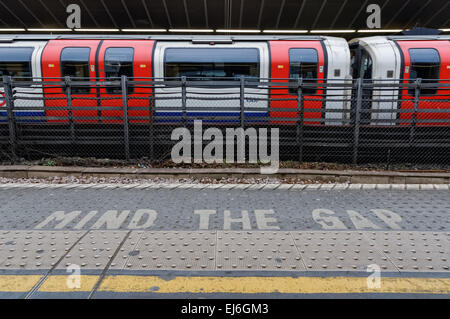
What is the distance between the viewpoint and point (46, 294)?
254 centimetres

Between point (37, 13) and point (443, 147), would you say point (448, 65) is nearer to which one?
Result: point (443, 147)

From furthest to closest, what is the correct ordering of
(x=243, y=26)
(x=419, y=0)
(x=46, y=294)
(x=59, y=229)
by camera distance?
1. (x=243, y=26)
2. (x=419, y=0)
3. (x=59, y=229)
4. (x=46, y=294)

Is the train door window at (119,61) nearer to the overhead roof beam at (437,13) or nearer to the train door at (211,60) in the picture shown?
the train door at (211,60)

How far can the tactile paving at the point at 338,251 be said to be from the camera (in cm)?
303

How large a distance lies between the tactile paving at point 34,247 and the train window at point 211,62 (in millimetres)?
7199

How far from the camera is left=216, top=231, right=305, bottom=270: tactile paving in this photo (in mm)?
3025

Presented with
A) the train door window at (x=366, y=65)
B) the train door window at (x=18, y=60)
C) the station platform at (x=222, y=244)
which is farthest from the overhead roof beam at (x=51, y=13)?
the train door window at (x=366, y=65)

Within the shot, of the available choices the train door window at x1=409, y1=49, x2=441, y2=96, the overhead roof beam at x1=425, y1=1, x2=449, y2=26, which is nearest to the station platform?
the train door window at x1=409, y1=49, x2=441, y2=96

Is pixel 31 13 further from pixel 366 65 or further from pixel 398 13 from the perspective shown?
pixel 398 13

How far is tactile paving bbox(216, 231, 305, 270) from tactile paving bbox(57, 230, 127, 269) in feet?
3.53

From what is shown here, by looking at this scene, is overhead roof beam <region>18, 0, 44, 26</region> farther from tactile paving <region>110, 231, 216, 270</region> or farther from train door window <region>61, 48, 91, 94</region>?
tactile paving <region>110, 231, 216, 270</region>
